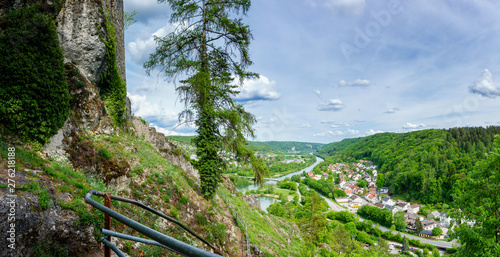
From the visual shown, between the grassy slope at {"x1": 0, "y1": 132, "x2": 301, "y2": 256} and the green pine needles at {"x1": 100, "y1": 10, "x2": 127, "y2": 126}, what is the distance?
2.03 metres

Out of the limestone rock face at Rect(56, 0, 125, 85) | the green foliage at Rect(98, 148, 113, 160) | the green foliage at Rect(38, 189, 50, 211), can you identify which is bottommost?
the green foliage at Rect(38, 189, 50, 211)

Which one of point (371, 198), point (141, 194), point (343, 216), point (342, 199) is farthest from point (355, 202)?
point (141, 194)

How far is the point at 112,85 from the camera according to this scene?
992cm

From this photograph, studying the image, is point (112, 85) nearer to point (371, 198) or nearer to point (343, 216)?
point (343, 216)

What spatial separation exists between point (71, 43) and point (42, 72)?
3.45m

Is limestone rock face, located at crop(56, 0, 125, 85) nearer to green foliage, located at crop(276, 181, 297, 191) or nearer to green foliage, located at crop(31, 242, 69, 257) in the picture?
green foliage, located at crop(31, 242, 69, 257)

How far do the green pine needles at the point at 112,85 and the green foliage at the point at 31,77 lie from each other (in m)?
3.19

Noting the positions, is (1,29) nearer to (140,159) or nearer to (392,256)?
(140,159)

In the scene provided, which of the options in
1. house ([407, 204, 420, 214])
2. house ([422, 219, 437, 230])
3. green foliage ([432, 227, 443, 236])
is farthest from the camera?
house ([407, 204, 420, 214])

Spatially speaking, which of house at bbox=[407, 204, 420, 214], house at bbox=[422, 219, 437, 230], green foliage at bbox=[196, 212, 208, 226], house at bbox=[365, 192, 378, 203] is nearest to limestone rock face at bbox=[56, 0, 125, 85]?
green foliage at bbox=[196, 212, 208, 226]

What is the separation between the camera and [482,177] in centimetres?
847

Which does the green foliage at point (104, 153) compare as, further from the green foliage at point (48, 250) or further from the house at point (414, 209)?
the house at point (414, 209)

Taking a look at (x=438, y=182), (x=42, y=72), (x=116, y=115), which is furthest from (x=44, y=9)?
(x=438, y=182)

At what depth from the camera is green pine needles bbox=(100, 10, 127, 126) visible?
9445mm
